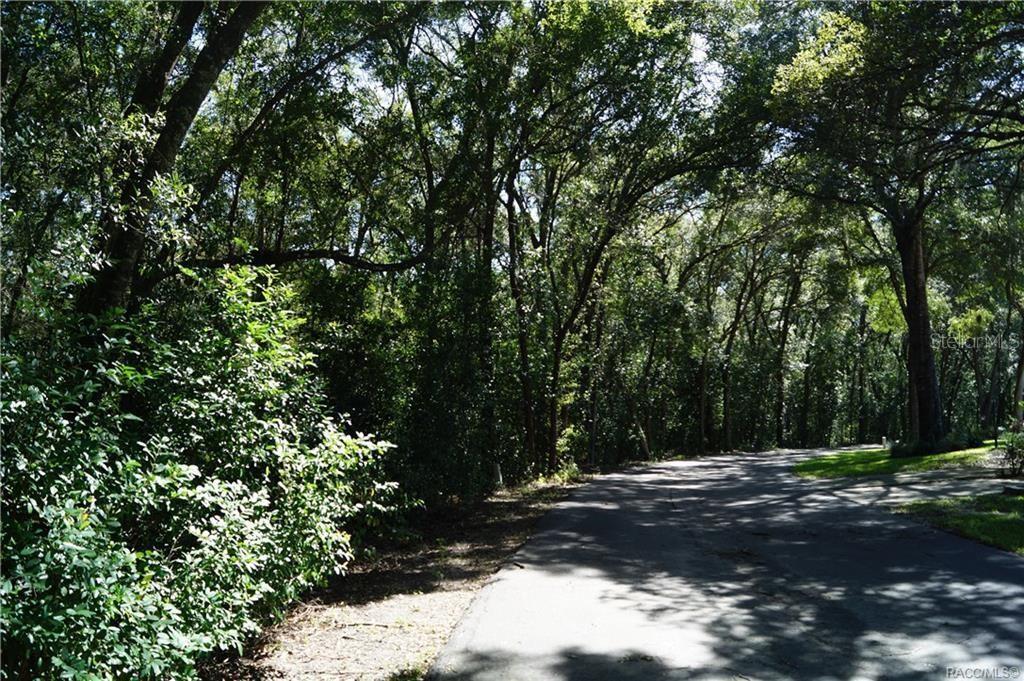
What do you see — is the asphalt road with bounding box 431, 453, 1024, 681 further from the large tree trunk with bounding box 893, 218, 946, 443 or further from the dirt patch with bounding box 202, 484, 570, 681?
the large tree trunk with bounding box 893, 218, 946, 443

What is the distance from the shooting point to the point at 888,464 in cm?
2142

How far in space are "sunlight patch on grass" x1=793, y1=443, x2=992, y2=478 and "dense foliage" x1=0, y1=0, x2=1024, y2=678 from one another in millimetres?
1428

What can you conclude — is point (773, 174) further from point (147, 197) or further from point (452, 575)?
point (147, 197)

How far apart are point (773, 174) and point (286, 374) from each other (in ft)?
52.4

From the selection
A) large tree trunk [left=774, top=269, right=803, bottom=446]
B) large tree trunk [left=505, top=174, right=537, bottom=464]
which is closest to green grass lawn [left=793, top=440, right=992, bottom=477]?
large tree trunk [left=505, top=174, right=537, bottom=464]

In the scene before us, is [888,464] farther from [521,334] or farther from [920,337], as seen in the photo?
[521,334]

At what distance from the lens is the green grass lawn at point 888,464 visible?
64.8ft

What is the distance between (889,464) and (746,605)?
16.4 meters

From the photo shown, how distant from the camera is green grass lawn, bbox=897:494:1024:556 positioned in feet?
32.6

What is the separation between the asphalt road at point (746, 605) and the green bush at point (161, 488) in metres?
1.69

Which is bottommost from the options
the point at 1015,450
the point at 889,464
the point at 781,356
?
the point at 889,464

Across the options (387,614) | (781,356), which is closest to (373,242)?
(387,614)

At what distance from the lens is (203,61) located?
7.87 meters

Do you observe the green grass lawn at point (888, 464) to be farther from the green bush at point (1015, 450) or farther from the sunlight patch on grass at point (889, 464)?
the green bush at point (1015, 450)
